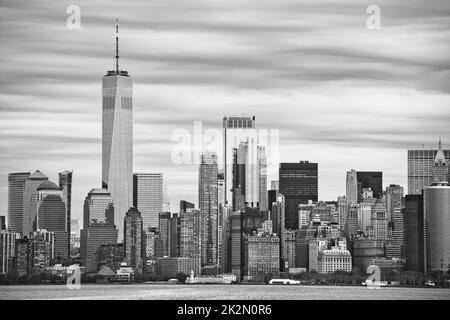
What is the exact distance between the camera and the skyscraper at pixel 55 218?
2958 centimetres

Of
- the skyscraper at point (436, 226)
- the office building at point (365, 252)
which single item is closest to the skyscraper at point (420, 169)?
A: the skyscraper at point (436, 226)

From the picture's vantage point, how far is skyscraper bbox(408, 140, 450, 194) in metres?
20.6

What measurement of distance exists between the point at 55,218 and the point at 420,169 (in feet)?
38.5

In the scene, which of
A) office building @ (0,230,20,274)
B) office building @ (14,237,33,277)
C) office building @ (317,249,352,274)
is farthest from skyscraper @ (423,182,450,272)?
office building @ (0,230,20,274)

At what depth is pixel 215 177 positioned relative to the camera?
26.8 meters

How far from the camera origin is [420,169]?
83.5ft

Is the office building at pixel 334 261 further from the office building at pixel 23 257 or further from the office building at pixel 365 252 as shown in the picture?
the office building at pixel 23 257

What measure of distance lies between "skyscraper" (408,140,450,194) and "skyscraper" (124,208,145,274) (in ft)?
30.9

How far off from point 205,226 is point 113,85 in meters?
20.0

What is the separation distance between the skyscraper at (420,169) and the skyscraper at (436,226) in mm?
1043
